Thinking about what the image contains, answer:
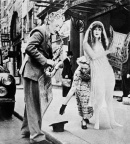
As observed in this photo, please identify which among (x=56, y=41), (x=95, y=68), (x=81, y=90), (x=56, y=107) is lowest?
(x=56, y=107)

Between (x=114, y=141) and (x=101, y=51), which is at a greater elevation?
(x=101, y=51)

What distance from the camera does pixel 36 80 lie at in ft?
13.3

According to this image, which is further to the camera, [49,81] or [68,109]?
[68,109]

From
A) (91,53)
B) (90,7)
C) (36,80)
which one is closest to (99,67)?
(91,53)

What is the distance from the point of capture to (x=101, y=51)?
188 inches

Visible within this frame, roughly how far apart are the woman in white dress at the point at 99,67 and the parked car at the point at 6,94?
2.09m

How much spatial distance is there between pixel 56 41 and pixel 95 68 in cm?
843

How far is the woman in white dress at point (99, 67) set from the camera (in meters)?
4.73

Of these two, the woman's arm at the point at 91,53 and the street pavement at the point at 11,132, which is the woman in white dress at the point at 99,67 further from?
the street pavement at the point at 11,132

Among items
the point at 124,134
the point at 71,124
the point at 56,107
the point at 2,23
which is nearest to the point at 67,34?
the point at 2,23

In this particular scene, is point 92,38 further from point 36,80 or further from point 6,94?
point 6,94

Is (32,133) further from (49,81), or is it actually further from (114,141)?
(114,141)

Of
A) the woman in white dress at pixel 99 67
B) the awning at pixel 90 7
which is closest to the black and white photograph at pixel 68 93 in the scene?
the woman in white dress at pixel 99 67

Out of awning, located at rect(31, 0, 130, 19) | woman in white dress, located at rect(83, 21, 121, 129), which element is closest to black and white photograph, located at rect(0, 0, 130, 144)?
woman in white dress, located at rect(83, 21, 121, 129)
